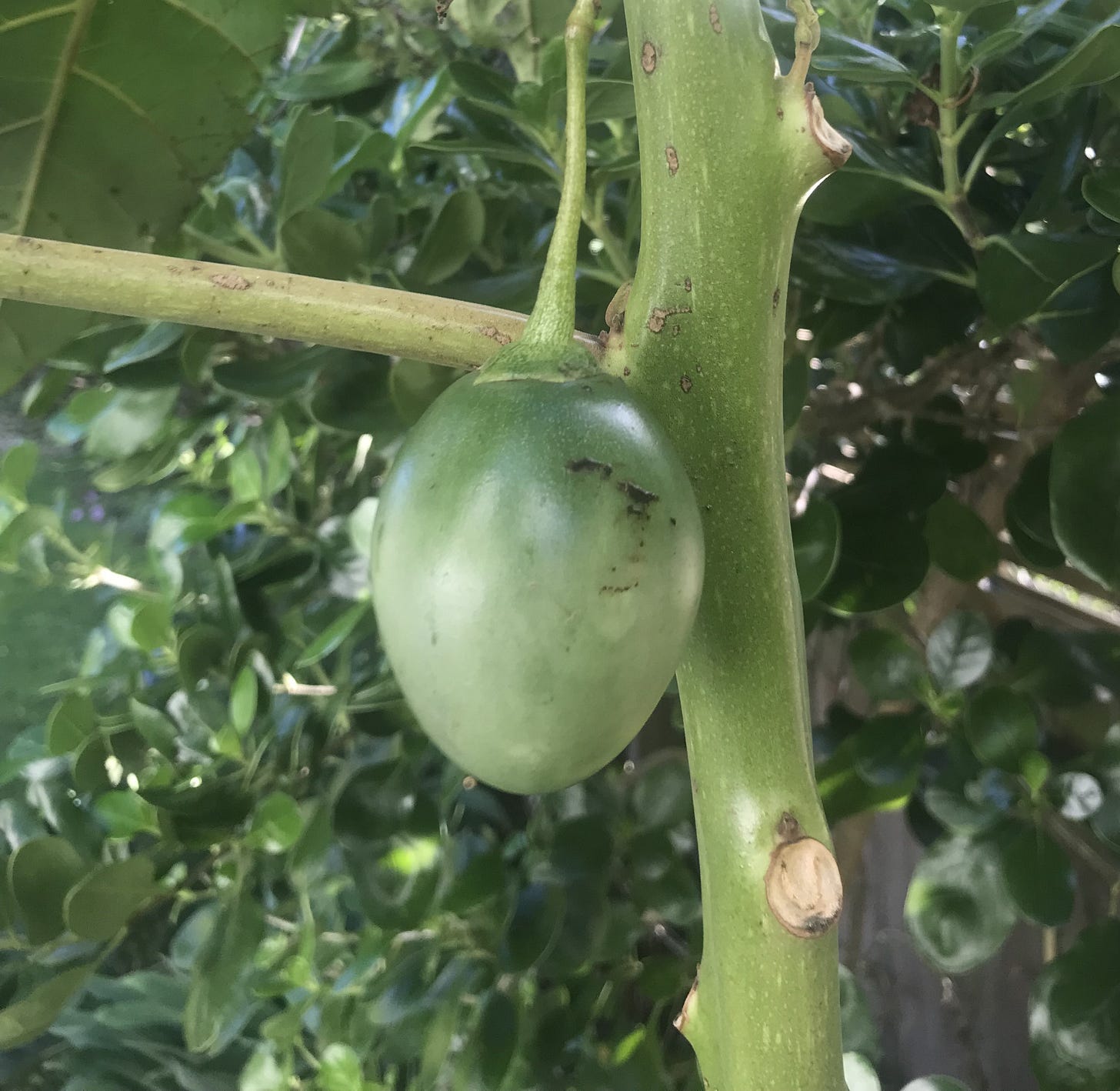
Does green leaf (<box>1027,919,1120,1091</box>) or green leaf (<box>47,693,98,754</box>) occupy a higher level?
green leaf (<box>1027,919,1120,1091</box>)

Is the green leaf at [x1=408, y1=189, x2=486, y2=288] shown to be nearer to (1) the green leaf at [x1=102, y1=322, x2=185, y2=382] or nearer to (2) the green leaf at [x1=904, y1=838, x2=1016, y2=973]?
(1) the green leaf at [x1=102, y1=322, x2=185, y2=382]

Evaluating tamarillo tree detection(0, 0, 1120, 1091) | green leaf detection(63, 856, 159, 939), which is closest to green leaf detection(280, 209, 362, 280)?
tamarillo tree detection(0, 0, 1120, 1091)

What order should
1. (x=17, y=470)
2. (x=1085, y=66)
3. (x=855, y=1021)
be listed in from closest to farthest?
(x=1085, y=66) → (x=855, y=1021) → (x=17, y=470)

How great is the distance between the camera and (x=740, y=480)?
0.28m

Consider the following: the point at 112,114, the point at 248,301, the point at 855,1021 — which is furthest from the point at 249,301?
the point at 855,1021

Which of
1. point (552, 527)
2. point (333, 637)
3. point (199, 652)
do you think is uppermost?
point (552, 527)

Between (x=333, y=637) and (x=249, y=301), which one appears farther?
(x=333, y=637)

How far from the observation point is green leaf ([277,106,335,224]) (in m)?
0.52

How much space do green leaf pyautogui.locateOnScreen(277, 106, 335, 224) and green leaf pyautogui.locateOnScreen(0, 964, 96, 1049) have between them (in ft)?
1.79

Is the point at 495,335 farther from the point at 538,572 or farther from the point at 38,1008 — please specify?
the point at 38,1008

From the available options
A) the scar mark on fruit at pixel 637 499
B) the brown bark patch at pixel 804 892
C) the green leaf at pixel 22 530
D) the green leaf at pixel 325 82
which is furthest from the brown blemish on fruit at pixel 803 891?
the green leaf at pixel 22 530

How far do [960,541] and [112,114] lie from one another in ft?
1.90

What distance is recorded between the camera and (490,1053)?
0.65 meters

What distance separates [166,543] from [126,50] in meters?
0.51
